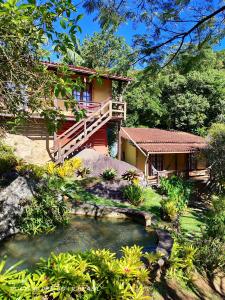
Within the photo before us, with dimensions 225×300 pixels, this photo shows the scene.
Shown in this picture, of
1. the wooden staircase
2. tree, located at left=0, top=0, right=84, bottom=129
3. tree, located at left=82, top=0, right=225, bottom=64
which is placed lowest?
the wooden staircase

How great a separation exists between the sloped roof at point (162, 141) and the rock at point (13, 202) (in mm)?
9759

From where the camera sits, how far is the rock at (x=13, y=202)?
28.4 feet

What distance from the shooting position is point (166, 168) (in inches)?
837

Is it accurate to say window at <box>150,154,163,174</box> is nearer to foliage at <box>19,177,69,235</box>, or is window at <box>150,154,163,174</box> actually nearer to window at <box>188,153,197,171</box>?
window at <box>188,153,197,171</box>

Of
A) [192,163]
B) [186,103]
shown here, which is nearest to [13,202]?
[192,163]

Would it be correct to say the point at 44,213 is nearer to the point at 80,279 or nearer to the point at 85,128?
the point at 80,279

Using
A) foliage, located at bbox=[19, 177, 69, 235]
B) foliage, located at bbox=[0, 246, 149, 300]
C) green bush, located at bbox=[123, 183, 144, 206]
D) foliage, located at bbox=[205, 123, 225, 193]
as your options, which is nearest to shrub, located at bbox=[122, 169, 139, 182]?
green bush, located at bbox=[123, 183, 144, 206]

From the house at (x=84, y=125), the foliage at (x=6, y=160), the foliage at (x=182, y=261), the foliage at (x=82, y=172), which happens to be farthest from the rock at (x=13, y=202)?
the house at (x=84, y=125)

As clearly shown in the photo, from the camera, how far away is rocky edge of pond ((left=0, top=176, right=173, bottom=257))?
845 centimetres

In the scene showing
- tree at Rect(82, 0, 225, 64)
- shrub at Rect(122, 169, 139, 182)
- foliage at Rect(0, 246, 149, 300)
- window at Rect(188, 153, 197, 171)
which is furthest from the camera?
window at Rect(188, 153, 197, 171)

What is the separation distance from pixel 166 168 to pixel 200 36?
15468 millimetres

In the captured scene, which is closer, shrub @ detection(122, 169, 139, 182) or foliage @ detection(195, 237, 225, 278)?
foliage @ detection(195, 237, 225, 278)

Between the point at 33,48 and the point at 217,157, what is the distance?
1324 cm

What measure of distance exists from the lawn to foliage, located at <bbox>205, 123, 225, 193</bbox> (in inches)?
131
